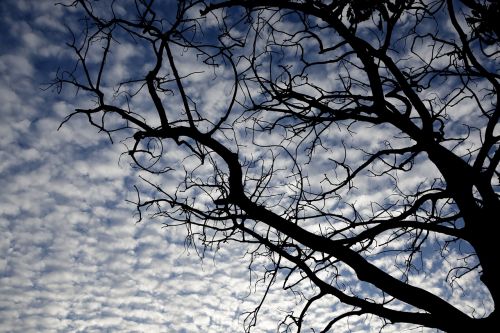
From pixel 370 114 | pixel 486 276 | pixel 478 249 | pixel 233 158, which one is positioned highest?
pixel 370 114

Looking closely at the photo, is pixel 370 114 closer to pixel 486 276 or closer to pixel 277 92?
pixel 277 92

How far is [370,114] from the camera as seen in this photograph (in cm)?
430

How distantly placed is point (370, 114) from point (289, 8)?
1349 mm

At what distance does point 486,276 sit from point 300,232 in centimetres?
156

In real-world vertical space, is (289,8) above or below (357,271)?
above

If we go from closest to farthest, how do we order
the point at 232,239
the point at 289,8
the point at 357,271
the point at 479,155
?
the point at 357,271 < the point at 479,155 < the point at 232,239 < the point at 289,8

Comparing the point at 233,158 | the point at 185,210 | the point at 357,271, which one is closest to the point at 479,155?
the point at 357,271

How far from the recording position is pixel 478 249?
3588 mm

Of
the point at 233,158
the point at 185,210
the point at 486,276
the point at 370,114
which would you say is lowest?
the point at 486,276

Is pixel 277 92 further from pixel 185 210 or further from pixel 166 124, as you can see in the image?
pixel 185 210

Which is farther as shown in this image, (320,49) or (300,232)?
(320,49)

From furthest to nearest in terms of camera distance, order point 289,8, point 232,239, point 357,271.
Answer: point 289,8 < point 232,239 < point 357,271

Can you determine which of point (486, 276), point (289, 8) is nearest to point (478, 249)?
point (486, 276)

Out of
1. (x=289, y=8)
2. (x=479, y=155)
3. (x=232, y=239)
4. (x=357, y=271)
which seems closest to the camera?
(x=357, y=271)
